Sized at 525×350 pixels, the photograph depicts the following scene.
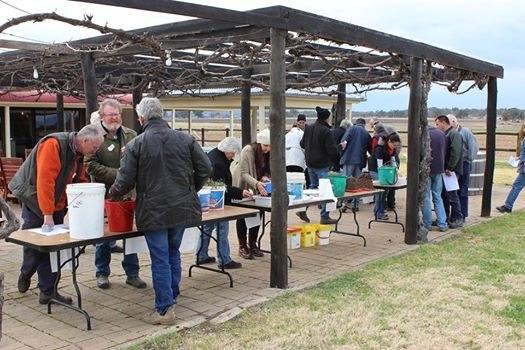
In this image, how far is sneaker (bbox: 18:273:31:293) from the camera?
5312 mm

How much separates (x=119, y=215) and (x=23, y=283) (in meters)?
1.43

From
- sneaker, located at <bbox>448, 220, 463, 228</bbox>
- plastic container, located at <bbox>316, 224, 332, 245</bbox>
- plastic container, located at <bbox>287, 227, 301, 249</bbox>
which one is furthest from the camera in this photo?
sneaker, located at <bbox>448, 220, 463, 228</bbox>

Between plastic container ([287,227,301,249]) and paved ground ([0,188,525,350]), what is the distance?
0.39ft

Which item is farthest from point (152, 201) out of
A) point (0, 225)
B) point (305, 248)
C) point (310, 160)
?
point (310, 160)

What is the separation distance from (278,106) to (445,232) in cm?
440

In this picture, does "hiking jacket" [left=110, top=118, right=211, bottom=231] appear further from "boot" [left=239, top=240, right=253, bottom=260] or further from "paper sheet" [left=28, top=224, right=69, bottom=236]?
"boot" [left=239, top=240, right=253, bottom=260]

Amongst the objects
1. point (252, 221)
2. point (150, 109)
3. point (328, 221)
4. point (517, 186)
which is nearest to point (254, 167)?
point (252, 221)

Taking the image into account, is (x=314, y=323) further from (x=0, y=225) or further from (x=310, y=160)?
(x=310, y=160)

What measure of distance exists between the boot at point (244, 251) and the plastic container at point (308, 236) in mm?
984

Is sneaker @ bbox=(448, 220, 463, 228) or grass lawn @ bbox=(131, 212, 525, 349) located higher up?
sneaker @ bbox=(448, 220, 463, 228)

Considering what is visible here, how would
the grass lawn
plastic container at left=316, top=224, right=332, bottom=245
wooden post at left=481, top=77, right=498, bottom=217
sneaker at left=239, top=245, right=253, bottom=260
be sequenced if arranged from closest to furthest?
the grass lawn, sneaker at left=239, top=245, right=253, bottom=260, plastic container at left=316, top=224, right=332, bottom=245, wooden post at left=481, top=77, right=498, bottom=217

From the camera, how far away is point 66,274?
6.11 m

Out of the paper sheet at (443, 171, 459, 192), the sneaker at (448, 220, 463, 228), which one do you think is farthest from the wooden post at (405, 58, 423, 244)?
the sneaker at (448, 220, 463, 228)

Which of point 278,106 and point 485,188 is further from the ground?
point 278,106
